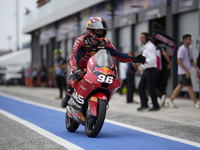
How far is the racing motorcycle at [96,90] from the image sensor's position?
6000 millimetres

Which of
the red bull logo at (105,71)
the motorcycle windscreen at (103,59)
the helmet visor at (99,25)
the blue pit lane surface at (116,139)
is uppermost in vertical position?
the helmet visor at (99,25)

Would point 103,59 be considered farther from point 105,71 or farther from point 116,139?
point 116,139

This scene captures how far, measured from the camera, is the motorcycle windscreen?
6.16 m

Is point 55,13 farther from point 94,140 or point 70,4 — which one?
point 94,140

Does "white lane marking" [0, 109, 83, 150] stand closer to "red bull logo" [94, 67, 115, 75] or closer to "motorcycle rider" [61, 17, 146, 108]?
"motorcycle rider" [61, 17, 146, 108]

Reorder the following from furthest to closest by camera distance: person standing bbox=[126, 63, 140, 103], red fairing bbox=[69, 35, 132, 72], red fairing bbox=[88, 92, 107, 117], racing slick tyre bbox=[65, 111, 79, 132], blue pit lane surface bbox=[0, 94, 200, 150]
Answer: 1. person standing bbox=[126, 63, 140, 103]
2. racing slick tyre bbox=[65, 111, 79, 132]
3. red fairing bbox=[69, 35, 132, 72]
4. red fairing bbox=[88, 92, 107, 117]
5. blue pit lane surface bbox=[0, 94, 200, 150]

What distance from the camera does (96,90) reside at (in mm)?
6238

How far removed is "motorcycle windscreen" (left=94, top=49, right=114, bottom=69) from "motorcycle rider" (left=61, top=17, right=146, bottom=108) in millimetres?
278

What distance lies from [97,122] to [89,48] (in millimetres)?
1271

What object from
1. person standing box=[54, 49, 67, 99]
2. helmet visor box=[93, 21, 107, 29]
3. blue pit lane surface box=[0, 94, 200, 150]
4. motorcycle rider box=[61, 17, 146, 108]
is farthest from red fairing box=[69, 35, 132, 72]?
person standing box=[54, 49, 67, 99]

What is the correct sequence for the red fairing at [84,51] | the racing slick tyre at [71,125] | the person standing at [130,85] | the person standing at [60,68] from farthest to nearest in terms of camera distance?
the person standing at [60,68] → the person standing at [130,85] → the racing slick tyre at [71,125] → the red fairing at [84,51]

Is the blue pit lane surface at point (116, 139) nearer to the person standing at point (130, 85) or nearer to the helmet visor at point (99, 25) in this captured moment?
the helmet visor at point (99, 25)

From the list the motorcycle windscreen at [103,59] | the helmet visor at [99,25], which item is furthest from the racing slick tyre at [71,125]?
the helmet visor at [99,25]

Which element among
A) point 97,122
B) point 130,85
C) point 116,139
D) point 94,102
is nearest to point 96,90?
point 94,102
